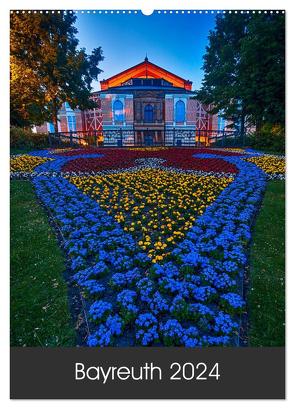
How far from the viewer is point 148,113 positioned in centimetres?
2575

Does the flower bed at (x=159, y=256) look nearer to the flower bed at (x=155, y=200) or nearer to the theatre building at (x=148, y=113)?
the flower bed at (x=155, y=200)

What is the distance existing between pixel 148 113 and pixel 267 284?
81.8ft

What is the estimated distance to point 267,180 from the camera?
7.50 m

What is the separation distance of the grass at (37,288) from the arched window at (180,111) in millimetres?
20061

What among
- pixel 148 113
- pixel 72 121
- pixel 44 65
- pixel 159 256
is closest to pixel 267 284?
pixel 159 256

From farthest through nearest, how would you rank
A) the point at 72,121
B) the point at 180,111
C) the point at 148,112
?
1. the point at 72,121
2. the point at 148,112
3. the point at 180,111

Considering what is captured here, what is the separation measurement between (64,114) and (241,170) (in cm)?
2466

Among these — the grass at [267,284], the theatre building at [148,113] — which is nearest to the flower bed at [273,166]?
the grass at [267,284]

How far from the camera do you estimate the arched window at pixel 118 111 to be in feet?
76.3

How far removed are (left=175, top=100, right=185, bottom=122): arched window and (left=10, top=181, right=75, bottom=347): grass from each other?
20.1 m

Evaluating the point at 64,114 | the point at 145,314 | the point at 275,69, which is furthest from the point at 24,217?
the point at 64,114

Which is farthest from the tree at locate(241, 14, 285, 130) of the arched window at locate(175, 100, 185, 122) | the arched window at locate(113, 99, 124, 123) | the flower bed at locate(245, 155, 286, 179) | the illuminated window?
the illuminated window

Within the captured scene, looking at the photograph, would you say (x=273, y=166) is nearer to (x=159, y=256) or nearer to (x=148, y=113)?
(x=159, y=256)

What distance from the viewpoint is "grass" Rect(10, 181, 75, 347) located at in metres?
2.37
